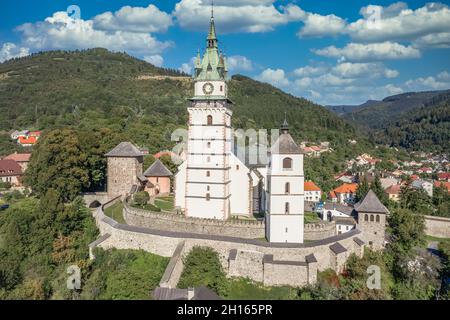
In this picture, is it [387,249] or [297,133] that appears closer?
[387,249]

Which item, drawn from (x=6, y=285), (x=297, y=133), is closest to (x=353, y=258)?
(x=6, y=285)

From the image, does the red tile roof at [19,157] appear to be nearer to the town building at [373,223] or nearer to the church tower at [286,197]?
the church tower at [286,197]

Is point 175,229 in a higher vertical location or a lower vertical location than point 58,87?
lower

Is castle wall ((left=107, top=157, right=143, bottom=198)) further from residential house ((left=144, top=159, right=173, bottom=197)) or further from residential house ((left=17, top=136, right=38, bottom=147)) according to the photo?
residential house ((left=17, top=136, right=38, bottom=147))

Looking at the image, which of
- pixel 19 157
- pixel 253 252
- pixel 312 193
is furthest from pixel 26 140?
pixel 253 252

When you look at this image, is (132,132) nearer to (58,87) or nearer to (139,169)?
(139,169)

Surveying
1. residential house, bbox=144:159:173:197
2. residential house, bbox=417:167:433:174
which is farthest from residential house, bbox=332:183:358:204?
residential house, bbox=417:167:433:174
